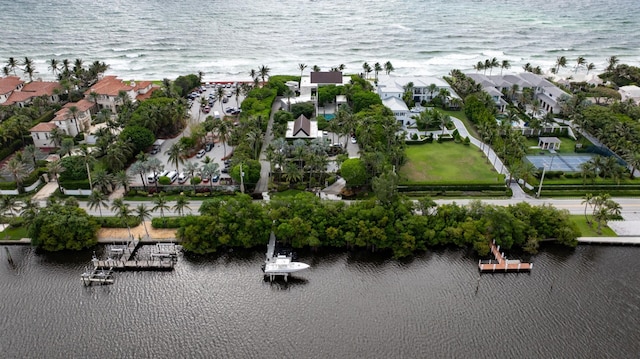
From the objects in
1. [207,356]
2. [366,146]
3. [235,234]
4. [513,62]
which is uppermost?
[513,62]

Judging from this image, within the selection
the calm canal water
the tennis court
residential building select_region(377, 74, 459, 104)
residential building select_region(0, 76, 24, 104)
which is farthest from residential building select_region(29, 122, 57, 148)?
the tennis court

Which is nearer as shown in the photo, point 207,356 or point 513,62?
point 207,356

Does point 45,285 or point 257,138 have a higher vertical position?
point 257,138

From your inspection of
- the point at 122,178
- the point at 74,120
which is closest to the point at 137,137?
the point at 122,178

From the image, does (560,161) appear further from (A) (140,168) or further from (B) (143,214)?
(A) (140,168)

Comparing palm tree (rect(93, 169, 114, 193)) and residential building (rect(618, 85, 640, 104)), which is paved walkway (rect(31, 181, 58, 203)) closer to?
palm tree (rect(93, 169, 114, 193))

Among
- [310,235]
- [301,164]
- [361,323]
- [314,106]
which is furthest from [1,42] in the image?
[361,323]

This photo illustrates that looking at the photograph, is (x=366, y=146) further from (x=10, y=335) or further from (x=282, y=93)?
(x=10, y=335)
